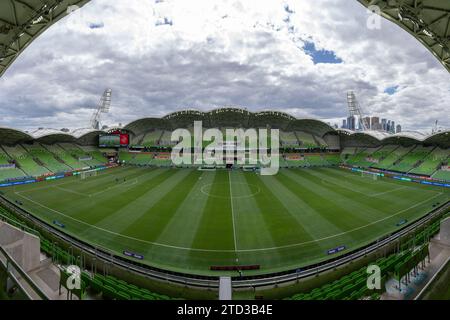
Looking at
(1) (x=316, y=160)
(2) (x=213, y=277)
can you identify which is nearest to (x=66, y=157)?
(2) (x=213, y=277)

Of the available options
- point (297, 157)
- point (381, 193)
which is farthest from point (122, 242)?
point (297, 157)

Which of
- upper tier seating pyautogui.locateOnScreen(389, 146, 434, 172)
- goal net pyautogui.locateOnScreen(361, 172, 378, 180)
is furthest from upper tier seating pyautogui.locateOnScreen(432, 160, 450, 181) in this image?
goal net pyautogui.locateOnScreen(361, 172, 378, 180)

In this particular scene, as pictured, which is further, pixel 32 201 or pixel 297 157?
pixel 297 157

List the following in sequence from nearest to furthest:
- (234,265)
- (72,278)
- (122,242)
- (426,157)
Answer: (72,278), (234,265), (122,242), (426,157)

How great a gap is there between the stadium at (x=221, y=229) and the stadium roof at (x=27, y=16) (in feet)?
0.72

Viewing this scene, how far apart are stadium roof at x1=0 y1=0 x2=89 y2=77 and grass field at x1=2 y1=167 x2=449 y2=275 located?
45.6 feet

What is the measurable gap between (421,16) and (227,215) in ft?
66.8

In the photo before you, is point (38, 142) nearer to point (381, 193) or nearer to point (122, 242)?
point (122, 242)

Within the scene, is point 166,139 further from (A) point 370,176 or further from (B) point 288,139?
(A) point 370,176

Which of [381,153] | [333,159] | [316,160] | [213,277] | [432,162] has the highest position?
[381,153]

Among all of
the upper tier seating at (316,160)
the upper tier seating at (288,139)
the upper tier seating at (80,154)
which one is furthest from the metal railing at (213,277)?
the upper tier seating at (288,139)

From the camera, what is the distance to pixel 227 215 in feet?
78.4

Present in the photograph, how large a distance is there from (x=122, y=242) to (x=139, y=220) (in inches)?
171
